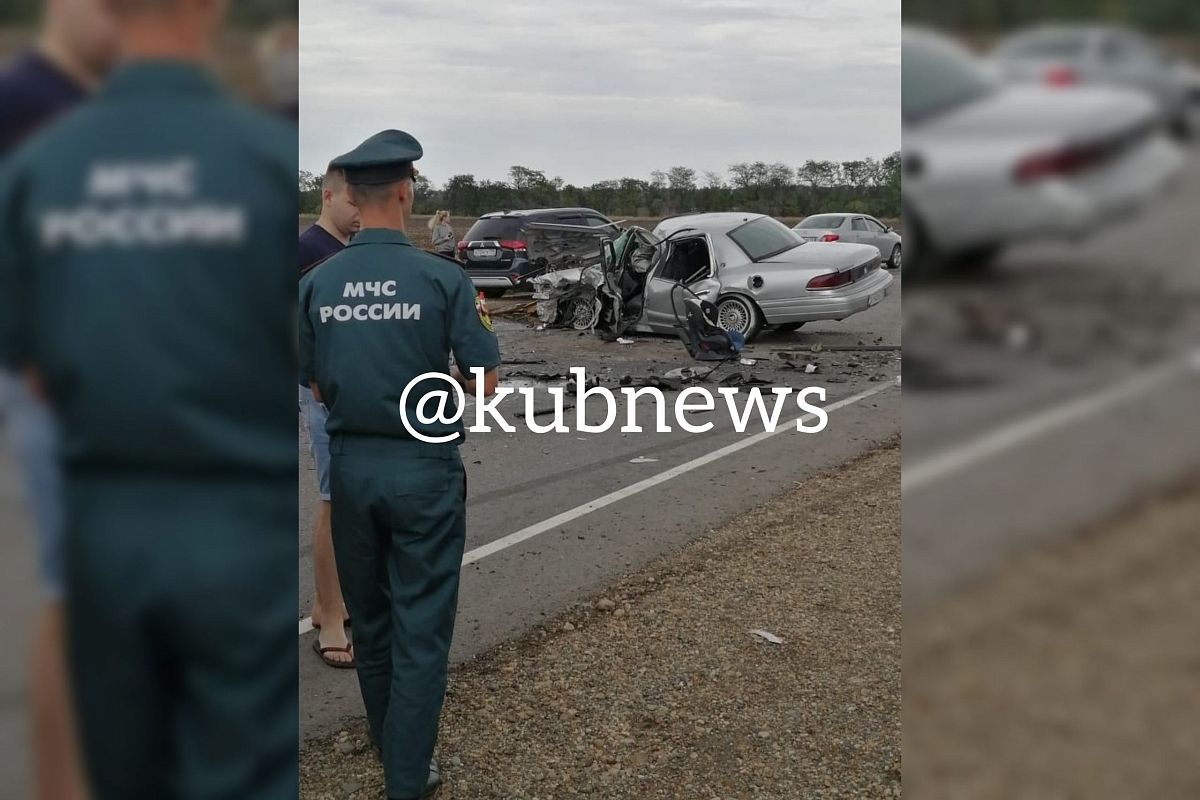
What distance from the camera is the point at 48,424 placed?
0.96 meters

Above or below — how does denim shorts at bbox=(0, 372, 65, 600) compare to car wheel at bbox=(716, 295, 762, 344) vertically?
below

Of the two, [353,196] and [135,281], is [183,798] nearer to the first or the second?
[135,281]

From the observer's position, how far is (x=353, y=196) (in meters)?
2.23

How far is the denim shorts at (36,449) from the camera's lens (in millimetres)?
952

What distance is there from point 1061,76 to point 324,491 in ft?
8.81

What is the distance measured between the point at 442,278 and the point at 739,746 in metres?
1.47

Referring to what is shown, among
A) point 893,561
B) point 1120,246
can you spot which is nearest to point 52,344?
point 1120,246

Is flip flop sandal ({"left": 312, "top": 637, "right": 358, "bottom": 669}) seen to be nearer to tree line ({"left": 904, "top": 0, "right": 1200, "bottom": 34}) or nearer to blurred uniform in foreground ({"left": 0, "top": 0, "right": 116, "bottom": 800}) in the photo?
blurred uniform in foreground ({"left": 0, "top": 0, "right": 116, "bottom": 800})

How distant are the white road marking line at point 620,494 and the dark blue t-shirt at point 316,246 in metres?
1.31

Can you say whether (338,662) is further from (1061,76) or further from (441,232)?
(1061,76)

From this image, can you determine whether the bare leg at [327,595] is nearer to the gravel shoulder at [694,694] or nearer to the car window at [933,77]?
the gravel shoulder at [694,694]

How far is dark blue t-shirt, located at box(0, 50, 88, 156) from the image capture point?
0.96m

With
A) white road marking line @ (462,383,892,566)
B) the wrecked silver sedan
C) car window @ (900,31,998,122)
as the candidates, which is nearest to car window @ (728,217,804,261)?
the wrecked silver sedan

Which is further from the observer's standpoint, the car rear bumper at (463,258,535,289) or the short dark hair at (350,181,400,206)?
the car rear bumper at (463,258,535,289)
